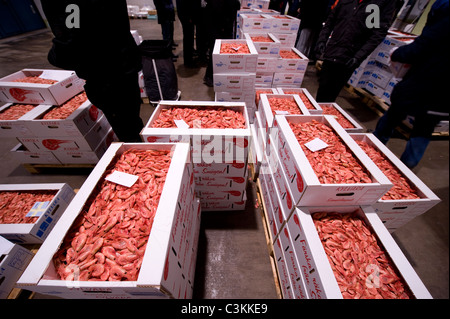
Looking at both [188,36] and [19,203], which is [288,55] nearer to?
[188,36]

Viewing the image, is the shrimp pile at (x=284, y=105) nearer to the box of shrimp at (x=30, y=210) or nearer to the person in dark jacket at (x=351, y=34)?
the person in dark jacket at (x=351, y=34)

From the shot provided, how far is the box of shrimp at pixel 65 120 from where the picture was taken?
8.00ft

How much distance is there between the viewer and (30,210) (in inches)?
77.5

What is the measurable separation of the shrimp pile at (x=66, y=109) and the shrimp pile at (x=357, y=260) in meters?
3.44

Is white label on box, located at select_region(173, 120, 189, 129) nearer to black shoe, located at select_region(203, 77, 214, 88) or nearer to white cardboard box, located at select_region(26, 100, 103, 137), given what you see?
white cardboard box, located at select_region(26, 100, 103, 137)

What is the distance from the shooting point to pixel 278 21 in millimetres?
4613

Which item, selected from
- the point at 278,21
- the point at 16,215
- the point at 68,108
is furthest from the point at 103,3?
the point at 278,21

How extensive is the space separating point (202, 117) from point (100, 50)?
1272mm

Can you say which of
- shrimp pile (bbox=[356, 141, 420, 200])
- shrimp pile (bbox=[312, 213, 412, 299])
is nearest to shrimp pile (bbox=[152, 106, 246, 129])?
shrimp pile (bbox=[312, 213, 412, 299])

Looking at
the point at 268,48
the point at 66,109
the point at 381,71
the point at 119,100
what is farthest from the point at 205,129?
the point at 381,71

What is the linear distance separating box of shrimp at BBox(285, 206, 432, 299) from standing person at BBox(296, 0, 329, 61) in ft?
20.6

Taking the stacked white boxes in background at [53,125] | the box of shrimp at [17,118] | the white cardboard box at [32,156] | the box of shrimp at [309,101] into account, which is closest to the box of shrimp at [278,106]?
the box of shrimp at [309,101]

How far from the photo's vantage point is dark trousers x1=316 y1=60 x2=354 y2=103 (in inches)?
128
